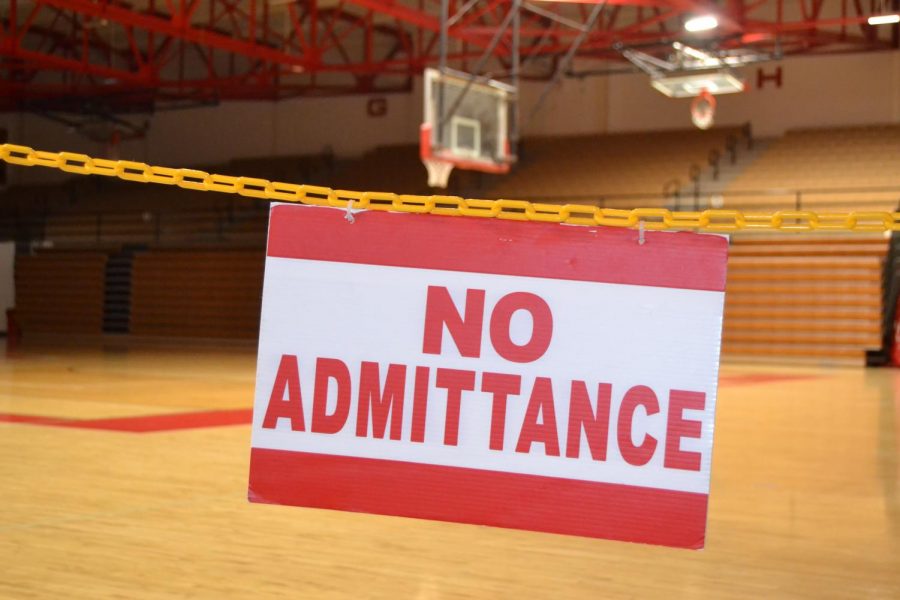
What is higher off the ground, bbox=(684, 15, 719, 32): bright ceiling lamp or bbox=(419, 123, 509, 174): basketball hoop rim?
bbox=(684, 15, 719, 32): bright ceiling lamp

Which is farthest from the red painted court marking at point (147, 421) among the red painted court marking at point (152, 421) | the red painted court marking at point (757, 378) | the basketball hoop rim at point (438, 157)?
the basketball hoop rim at point (438, 157)

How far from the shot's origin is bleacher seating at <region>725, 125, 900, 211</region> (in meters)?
20.1

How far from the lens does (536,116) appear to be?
2720 cm

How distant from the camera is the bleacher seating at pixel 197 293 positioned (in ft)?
81.8

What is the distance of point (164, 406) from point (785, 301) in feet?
45.4

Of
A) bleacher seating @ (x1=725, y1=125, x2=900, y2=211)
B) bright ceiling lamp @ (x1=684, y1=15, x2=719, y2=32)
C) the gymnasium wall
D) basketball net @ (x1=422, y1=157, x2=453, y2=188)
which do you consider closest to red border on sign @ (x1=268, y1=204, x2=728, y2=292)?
bright ceiling lamp @ (x1=684, y1=15, x2=719, y2=32)

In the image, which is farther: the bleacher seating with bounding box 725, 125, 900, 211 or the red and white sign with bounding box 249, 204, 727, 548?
the bleacher seating with bounding box 725, 125, 900, 211

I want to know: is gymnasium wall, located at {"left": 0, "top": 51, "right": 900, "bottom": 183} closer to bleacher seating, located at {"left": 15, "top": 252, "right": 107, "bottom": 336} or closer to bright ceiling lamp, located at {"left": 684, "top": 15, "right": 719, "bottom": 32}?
bleacher seating, located at {"left": 15, "top": 252, "right": 107, "bottom": 336}

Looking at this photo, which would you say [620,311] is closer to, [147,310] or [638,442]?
[638,442]

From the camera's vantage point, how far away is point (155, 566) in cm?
330

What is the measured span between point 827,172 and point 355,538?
1928 cm

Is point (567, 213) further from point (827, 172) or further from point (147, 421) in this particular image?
point (827, 172)

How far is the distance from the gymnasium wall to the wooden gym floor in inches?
716

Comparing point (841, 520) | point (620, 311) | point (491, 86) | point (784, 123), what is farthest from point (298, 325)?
point (784, 123)
